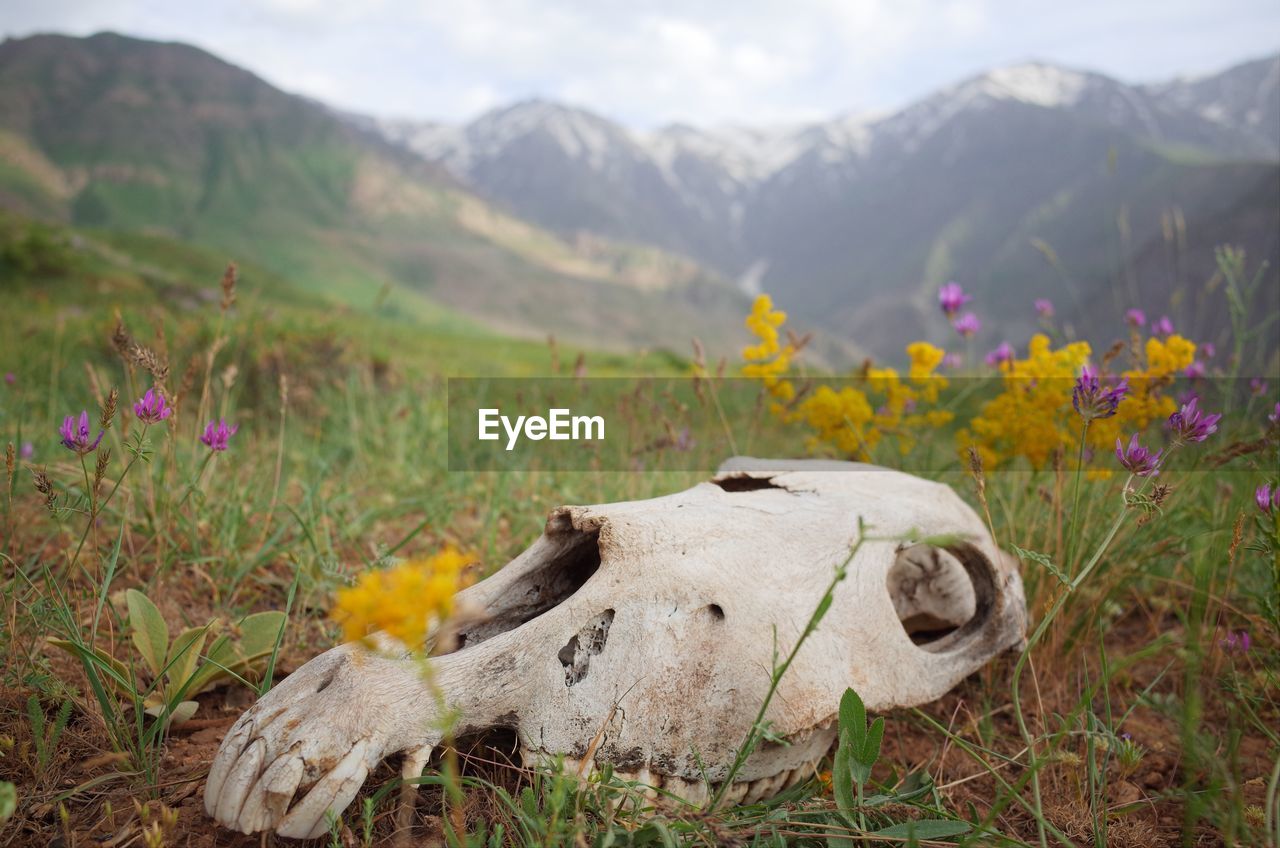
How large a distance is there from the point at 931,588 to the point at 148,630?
2616mm

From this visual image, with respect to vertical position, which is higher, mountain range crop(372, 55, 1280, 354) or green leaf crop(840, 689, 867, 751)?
mountain range crop(372, 55, 1280, 354)

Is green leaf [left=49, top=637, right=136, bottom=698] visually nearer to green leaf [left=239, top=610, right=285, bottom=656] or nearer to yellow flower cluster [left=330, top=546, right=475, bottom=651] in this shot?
green leaf [left=239, top=610, right=285, bottom=656]

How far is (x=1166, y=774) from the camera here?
2.34 m

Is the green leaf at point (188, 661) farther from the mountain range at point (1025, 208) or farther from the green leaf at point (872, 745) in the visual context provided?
the mountain range at point (1025, 208)

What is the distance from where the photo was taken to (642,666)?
1.79 m

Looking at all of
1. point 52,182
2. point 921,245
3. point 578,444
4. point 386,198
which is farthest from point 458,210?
point 578,444

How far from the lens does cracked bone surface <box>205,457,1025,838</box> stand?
1.51 meters

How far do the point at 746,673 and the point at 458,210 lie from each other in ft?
424

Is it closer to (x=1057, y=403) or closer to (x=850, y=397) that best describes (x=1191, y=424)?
(x=1057, y=403)

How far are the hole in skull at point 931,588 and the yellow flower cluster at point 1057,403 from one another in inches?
29.1

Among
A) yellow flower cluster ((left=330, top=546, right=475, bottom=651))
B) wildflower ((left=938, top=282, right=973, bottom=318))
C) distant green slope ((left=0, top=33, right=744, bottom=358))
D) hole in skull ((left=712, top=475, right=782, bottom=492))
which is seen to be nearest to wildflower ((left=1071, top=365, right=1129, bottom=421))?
hole in skull ((left=712, top=475, right=782, bottom=492))

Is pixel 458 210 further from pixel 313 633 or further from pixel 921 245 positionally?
pixel 313 633

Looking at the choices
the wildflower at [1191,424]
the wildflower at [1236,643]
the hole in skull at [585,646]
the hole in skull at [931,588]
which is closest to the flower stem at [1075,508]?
the wildflower at [1191,424]

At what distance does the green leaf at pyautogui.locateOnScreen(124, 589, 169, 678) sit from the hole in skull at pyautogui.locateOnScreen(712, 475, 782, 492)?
6.00 ft
